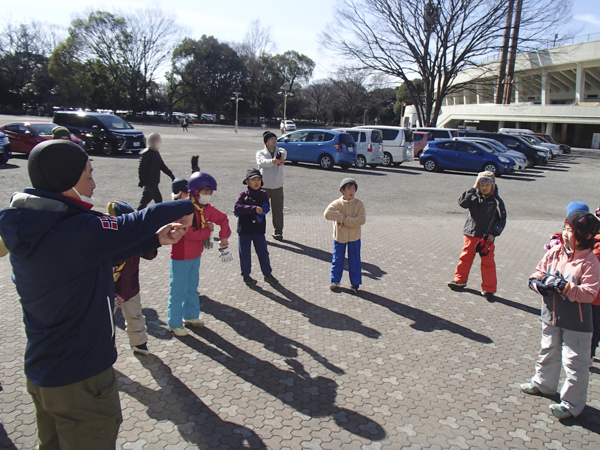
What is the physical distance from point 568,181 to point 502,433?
19.9 metres

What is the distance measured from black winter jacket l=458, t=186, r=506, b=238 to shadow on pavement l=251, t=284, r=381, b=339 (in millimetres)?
2150

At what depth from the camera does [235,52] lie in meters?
73.2

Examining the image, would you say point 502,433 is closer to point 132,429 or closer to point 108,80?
point 132,429

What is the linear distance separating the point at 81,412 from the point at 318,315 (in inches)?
130

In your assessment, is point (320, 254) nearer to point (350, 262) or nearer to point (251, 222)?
point (350, 262)

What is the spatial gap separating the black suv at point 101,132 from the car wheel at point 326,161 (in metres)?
8.71

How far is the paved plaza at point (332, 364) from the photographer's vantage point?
3.09 m

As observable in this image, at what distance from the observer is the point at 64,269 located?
6.23 ft

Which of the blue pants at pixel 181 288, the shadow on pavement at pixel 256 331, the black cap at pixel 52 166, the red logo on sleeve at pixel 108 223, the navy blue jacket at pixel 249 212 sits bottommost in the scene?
the shadow on pavement at pixel 256 331

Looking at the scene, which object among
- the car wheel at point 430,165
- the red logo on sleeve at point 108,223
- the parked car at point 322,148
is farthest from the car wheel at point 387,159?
the red logo on sleeve at point 108,223

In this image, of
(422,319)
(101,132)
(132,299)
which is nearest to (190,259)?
(132,299)

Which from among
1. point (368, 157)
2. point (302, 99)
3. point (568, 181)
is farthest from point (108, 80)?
point (568, 181)

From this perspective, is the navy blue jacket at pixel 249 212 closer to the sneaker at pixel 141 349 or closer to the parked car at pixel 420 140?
the sneaker at pixel 141 349

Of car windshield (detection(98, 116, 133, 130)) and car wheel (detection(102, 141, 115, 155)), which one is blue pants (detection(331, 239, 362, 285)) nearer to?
car wheel (detection(102, 141, 115, 155))
